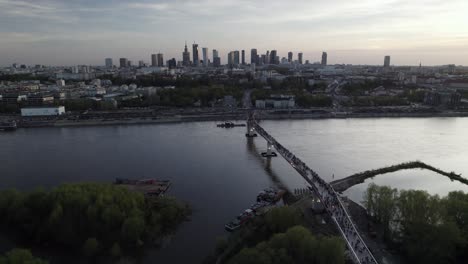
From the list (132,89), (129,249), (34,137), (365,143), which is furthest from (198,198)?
(132,89)

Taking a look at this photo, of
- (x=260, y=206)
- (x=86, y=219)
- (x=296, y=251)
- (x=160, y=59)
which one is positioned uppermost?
(x=160, y=59)

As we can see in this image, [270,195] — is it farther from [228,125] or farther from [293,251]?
[228,125]

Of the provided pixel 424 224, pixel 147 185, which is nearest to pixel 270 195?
pixel 147 185

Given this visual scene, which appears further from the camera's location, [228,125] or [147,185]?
[228,125]

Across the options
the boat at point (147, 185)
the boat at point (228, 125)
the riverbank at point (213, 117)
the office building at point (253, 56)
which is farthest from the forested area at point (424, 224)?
the office building at point (253, 56)

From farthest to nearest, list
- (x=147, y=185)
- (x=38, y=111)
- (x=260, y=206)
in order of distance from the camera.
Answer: (x=38, y=111), (x=147, y=185), (x=260, y=206)

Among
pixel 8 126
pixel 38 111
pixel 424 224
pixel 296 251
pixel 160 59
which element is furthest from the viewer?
pixel 160 59
